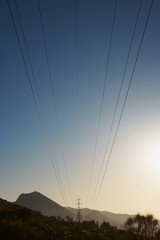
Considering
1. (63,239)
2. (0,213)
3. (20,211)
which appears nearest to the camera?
(63,239)

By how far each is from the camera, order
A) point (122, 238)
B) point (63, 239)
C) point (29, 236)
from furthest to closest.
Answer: point (122, 238), point (63, 239), point (29, 236)

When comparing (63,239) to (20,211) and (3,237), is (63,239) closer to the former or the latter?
(3,237)

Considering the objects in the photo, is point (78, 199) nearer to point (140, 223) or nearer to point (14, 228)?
point (140, 223)

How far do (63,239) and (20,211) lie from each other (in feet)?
51.2

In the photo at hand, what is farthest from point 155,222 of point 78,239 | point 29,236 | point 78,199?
point 29,236

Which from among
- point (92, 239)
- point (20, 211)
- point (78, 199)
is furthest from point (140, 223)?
point (92, 239)

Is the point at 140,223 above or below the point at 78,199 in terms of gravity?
below

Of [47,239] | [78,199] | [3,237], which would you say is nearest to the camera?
[3,237]

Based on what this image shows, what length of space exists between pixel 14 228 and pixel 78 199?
9041cm

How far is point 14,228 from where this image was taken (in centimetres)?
1507

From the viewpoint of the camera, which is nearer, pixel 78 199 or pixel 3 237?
pixel 3 237

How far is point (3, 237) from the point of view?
13.2 meters

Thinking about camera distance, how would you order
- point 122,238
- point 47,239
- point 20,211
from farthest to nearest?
point 20,211
point 122,238
point 47,239

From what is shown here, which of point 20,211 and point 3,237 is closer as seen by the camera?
point 3,237
